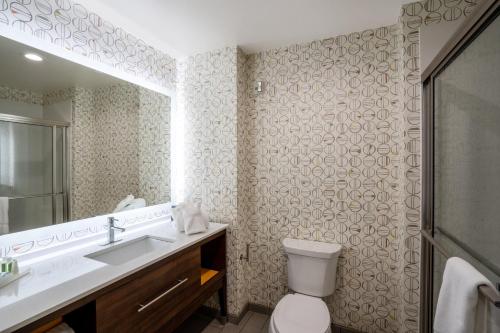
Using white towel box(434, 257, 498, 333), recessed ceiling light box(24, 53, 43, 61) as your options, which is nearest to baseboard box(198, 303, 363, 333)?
white towel box(434, 257, 498, 333)

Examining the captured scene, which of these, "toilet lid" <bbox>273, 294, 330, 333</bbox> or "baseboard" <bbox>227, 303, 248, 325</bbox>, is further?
"baseboard" <bbox>227, 303, 248, 325</bbox>

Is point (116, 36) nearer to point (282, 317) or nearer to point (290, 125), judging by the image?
point (290, 125)

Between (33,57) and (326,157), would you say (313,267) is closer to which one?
(326,157)

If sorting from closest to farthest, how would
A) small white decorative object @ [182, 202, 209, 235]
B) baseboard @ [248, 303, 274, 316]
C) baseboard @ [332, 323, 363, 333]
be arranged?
small white decorative object @ [182, 202, 209, 235] → baseboard @ [332, 323, 363, 333] → baseboard @ [248, 303, 274, 316]

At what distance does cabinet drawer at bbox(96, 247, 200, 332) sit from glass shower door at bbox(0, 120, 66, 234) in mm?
665

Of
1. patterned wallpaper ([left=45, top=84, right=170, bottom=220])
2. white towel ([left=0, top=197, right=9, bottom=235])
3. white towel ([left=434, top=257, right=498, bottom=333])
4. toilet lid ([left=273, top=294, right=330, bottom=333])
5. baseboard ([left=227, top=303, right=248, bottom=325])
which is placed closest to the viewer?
white towel ([left=434, top=257, right=498, bottom=333])

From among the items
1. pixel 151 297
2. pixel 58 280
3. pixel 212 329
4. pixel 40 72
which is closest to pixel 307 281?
pixel 212 329

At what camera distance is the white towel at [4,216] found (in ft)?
3.97

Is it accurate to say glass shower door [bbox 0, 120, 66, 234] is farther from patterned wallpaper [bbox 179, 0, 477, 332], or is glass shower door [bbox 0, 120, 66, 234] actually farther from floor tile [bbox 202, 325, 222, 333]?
floor tile [bbox 202, 325, 222, 333]

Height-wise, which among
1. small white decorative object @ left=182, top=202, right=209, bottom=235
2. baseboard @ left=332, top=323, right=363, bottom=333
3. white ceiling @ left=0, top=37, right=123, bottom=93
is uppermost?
white ceiling @ left=0, top=37, right=123, bottom=93

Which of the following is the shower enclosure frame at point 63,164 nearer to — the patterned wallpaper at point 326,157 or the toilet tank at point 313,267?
the patterned wallpaper at point 326,157

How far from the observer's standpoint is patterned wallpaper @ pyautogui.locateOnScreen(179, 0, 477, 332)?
60.8 inches

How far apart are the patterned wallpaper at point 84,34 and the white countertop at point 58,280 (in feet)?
3.94

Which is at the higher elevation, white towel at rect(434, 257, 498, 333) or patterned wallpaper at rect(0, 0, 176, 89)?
patterned wallpaper at rect(0, 0, 176, 89)
